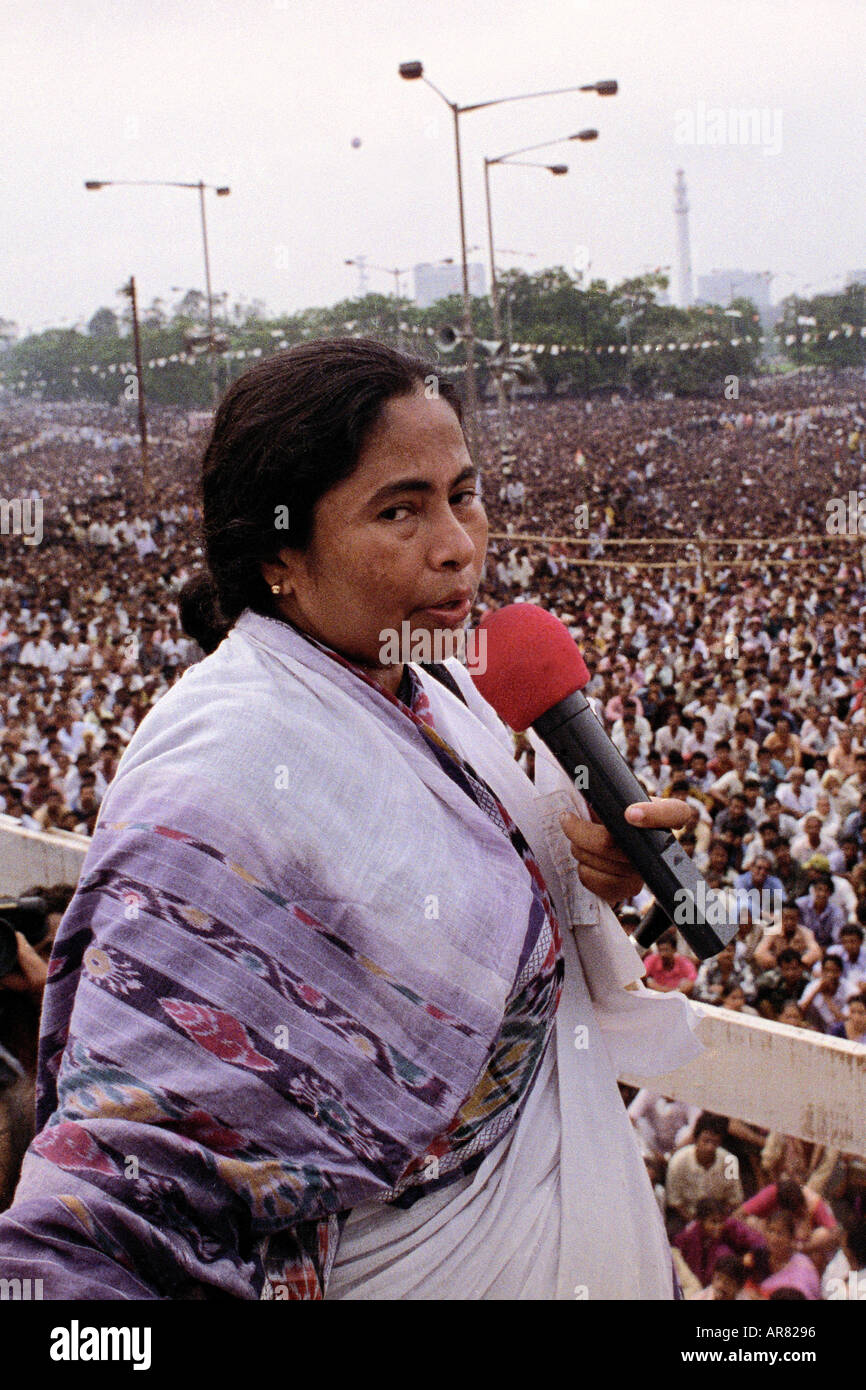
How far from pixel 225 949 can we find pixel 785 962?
429cm

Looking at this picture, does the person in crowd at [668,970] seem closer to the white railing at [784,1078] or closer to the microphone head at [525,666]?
the white railing at [784,1078]

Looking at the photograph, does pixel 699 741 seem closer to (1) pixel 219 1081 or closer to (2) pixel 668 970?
(2) pixel 668 970

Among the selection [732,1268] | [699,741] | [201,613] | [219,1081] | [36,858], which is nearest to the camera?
[219,1081]

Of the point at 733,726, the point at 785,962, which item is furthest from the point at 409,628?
the point at 733,726

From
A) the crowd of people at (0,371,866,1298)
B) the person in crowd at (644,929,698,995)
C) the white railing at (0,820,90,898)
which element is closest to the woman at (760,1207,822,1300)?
the crowd of people at (0,371,866,1298)

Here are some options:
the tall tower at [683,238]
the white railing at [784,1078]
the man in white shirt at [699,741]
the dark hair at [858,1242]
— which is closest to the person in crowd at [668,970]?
the dark hair at [858,1242]

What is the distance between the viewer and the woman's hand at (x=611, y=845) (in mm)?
1178

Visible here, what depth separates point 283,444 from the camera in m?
Result: 1.13

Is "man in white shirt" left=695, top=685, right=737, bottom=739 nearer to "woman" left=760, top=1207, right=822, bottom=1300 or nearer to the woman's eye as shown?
"woman" left=760, top=1207, right=822, bottom=1300

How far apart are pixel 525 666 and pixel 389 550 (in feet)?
0.83

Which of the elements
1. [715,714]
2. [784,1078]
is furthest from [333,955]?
[715,714]

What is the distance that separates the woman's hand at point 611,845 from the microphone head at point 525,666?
0.39 feet

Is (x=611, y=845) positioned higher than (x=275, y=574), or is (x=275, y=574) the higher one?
(x=275, y=574)

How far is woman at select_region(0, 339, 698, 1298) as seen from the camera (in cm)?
90
